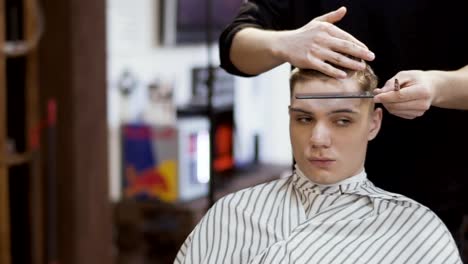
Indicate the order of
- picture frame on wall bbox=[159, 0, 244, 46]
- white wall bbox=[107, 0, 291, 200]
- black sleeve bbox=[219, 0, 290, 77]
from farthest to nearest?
picture frame on wall bbox=[159, 0, 244, 46] → white wall bbox=[107, 0, 291, 200] → black sleeve bbox=[219, 0, 290, 77]

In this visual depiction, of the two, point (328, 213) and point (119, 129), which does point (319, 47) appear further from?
point (119, 129)

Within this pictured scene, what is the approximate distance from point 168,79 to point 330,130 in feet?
9.47

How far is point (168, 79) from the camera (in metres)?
3.98

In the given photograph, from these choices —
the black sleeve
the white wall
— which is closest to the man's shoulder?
the black sleeve

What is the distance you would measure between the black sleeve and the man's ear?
255 millimetres

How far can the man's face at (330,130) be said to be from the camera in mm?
1138

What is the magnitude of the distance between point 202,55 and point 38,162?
145cm

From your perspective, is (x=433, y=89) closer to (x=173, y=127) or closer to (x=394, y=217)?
(x=394, y=217)

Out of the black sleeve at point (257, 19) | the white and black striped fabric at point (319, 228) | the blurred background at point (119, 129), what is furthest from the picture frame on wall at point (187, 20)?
the white and black striped fabric at point (319, 228)

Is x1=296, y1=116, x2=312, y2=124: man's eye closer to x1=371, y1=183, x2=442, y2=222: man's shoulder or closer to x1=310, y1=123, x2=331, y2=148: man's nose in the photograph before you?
x1=310, y1=123, x2=331, y2=148: man's nose

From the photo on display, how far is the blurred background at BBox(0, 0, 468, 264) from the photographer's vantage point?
3055mm

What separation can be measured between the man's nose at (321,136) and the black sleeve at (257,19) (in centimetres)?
24

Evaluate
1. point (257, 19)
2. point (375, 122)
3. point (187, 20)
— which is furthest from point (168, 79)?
point (375, 122)

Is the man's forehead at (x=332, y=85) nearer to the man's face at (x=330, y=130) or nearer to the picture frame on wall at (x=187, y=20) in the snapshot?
the man's face at (x=330, y=130)
